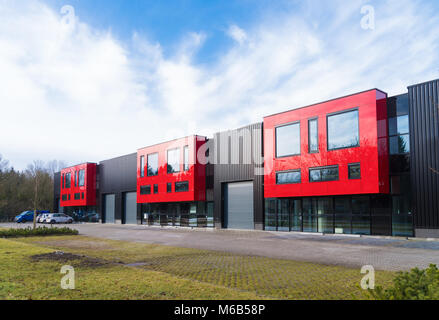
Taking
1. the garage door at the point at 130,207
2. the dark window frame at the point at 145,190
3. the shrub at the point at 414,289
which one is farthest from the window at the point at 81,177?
the shrub at the point at 414,289

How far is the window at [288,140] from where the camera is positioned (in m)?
25.9

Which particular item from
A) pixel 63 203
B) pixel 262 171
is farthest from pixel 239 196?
pixel 63 203

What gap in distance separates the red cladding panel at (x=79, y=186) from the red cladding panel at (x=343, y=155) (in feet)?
108

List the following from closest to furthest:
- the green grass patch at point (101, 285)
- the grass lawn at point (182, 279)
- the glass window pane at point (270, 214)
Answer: the green grass patch at point (101, 285) → the grass lawn at point (182, 279) → the glass window pane at point (270, 214)

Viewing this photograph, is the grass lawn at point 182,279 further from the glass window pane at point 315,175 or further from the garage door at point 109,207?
the garage door at point 109,207

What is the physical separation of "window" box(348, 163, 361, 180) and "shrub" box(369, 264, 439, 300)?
1767 centimetres

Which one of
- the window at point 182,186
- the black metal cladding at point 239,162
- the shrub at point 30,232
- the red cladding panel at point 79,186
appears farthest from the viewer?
the red cladding panel at point 79,186

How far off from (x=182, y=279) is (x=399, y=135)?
57.3 ft

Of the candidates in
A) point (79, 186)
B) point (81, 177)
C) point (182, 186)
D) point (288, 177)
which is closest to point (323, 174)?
point (288, 177)

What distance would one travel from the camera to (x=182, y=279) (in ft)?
27.1

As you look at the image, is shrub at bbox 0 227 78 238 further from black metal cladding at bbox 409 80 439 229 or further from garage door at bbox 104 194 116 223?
garage door at bbox 104 194 116 223

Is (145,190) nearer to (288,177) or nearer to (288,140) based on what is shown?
(288,177)

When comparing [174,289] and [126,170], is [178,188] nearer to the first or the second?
[126,170]

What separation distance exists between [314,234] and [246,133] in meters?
10.2
